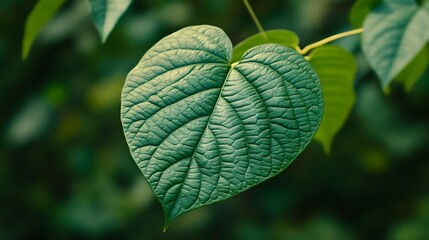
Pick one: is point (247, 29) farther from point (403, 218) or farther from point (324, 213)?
point (403, 218)

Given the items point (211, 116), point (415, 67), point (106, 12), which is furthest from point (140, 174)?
point (211, 116)

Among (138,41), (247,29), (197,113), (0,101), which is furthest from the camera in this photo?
(0,101)

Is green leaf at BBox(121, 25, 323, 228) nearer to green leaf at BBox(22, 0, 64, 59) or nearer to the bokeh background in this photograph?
green leaf at BBox(22, 0, 64, 59)

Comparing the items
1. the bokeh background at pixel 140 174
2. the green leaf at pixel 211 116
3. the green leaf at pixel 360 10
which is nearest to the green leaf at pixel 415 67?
the green leaf at pixel 360 10

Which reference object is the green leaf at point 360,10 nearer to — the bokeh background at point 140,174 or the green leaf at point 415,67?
the green leaf at point 415,67

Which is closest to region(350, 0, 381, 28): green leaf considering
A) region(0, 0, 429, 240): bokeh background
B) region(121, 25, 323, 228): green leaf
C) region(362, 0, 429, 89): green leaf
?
region(362, 0, 429, 89): green leaf

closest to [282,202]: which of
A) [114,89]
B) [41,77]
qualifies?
[114,89]
